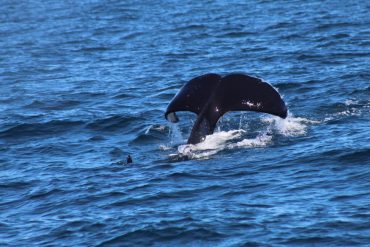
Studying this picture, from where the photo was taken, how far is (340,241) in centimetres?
1456

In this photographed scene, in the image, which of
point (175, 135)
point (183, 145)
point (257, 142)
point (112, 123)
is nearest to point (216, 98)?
point (183, 145)

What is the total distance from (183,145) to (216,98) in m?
1.52

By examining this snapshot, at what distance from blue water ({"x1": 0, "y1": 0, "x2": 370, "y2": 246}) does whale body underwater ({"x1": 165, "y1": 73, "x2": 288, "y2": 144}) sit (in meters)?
0.55

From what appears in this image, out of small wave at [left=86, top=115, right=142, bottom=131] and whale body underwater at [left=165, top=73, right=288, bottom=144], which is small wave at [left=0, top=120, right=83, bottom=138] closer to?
small wave at [left=86, top=115, right=142, bottom=131]

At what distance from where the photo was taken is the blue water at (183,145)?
1579 centimetres

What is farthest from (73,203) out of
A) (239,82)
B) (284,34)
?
(284,34)

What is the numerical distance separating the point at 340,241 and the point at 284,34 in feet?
77.5

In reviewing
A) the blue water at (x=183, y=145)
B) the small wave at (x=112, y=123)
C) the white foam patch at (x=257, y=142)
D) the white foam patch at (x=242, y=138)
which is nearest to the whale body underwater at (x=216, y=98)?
the white foam patch at (x=242, y=138)

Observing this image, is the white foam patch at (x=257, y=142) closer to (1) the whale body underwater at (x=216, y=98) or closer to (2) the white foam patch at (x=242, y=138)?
(2) the white foam patch at (x=242, y=138)

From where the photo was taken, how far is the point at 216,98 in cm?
1959

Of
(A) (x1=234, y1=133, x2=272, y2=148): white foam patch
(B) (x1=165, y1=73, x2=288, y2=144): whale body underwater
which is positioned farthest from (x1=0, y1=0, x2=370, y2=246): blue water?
(B) (x1=165, y1=73, x2=288, y2=144): whale body underwater

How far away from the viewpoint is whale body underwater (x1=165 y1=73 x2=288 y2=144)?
19.2m

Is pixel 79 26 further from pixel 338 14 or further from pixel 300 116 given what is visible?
pixel 300 116

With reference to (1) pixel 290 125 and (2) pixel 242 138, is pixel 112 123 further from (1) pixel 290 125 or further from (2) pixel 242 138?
(1) pixel 290 125
